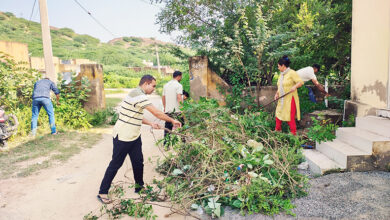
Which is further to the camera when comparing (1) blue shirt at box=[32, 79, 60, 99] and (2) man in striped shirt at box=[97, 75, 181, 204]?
(1) blue shirt at box=[32, 79, 60, 99]

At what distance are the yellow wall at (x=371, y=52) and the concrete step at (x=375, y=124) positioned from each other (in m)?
0.41

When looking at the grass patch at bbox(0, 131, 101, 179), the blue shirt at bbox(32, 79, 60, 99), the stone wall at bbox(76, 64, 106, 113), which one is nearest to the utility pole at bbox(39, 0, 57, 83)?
the stone wall at bbox(76, 64, 106, 113)

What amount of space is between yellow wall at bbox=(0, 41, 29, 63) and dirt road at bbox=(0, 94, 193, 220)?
9.19 m

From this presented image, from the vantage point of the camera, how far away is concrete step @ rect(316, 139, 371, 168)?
3768 mm

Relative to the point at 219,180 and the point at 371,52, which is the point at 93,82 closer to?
the point at 219,180

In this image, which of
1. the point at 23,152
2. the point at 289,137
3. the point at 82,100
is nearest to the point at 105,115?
the point at 82,100

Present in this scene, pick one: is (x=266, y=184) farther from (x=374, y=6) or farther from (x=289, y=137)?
(x=374, y=6)

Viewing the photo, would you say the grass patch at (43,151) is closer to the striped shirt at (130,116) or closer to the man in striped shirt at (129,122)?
the man in striped shirt at (129,122)

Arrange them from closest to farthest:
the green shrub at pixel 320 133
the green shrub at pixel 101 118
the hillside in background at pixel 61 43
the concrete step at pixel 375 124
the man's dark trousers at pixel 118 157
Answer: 1. the man's dark trousers at pixel 118 157
2. the concrete step at pixel 375 124
3. the green shrub at pixel 320 133
4. the green shrub at pixel 101 118
5. the hillside in background at pixel 61 43

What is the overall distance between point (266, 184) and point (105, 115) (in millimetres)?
6714

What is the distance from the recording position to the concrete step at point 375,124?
3963 mm

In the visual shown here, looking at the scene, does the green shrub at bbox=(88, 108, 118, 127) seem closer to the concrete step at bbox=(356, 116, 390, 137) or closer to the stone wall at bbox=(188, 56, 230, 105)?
the stone wall at bbox=(188, 56, 230, 105)

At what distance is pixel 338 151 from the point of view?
12.9 ft

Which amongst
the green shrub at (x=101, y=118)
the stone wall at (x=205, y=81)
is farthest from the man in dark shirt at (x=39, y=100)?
the stone wall at (x=205, y=81)
